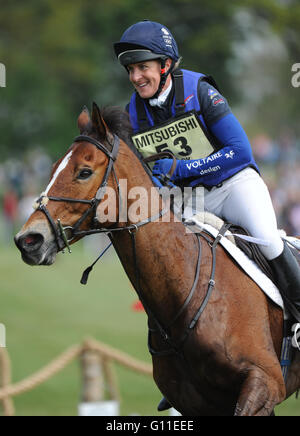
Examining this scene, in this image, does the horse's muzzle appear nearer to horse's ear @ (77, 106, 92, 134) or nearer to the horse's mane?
horse's ear @ (77, 106, 92, 134)

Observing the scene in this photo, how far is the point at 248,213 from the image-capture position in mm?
5250

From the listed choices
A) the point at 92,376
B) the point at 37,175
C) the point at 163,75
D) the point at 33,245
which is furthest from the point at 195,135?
the point at 37,175

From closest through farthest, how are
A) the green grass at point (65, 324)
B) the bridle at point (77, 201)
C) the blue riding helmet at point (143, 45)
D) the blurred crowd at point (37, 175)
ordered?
the bridle at point (77, 201), the blue riding helmet at point (143, 45), the green grass at point (65, 324), the blurred crowd at point (37, 175)

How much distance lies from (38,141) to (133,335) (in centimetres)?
2091

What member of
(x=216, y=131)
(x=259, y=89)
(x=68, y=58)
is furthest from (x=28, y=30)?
(x=216, y=131)

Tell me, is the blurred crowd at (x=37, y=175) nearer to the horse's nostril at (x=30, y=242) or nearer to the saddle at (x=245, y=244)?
the saddle at (x=245, y=244)

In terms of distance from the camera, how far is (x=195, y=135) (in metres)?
5.20

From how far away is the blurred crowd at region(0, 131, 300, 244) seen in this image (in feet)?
82.7

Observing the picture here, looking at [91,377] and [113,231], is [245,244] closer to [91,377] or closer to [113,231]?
[113,231]

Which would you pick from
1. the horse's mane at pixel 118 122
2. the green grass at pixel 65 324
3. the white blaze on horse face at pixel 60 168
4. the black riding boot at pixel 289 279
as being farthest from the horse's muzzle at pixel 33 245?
the green grass at pixel 65 324

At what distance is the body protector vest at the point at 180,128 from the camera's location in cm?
516

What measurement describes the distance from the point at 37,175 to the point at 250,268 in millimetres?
34147
